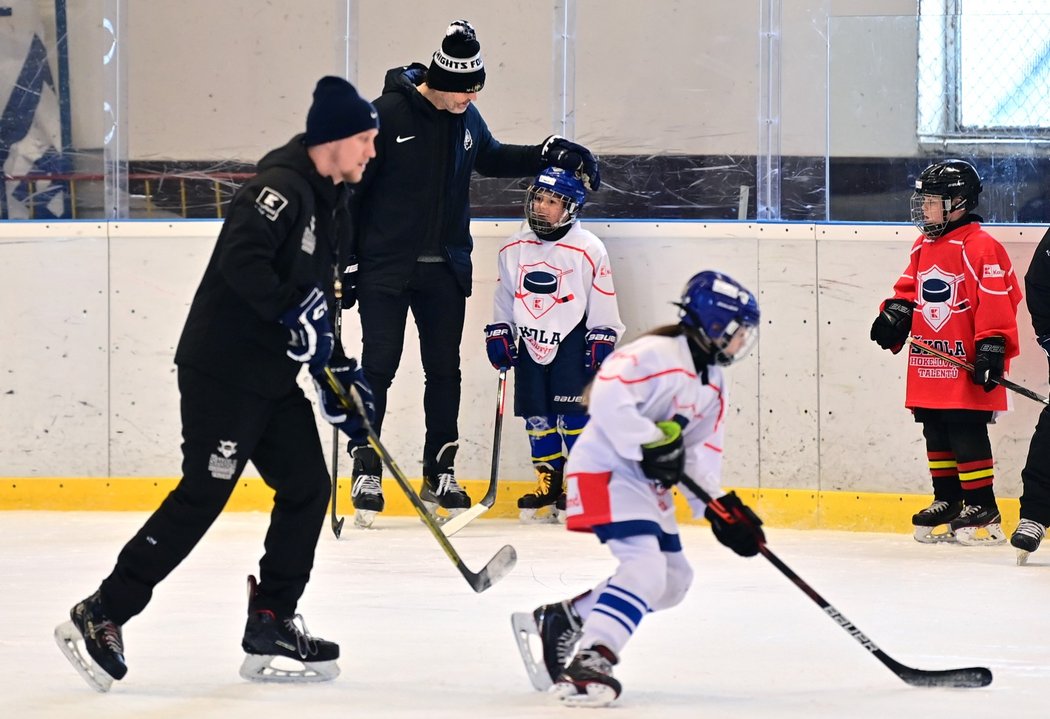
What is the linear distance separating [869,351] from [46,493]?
312cm

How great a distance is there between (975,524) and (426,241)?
211 centimetres

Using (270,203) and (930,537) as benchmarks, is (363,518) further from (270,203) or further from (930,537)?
(270,203)

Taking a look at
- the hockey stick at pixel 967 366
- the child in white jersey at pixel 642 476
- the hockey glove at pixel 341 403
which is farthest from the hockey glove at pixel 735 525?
the hockey stick at pixel 967 366

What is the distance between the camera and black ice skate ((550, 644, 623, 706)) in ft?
8.61

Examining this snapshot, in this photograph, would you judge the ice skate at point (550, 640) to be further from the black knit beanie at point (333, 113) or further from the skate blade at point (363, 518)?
the skate blade at point (363, 518)

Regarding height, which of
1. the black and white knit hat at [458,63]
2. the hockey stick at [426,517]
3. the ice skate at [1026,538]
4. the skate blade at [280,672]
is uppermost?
the black and white knit hat at [458,63]

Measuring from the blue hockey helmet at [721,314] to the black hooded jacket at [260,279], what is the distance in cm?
75

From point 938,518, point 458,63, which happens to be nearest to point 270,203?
point 458,63

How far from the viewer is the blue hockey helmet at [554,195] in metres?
5.18

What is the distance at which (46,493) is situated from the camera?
218 inches

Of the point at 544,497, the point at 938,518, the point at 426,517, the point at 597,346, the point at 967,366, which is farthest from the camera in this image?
the point at 544,497

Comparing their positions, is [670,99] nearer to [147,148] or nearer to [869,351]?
[869,351]

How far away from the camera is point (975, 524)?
487cm

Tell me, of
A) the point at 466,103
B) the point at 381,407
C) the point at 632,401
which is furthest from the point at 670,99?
the point at 632,401
